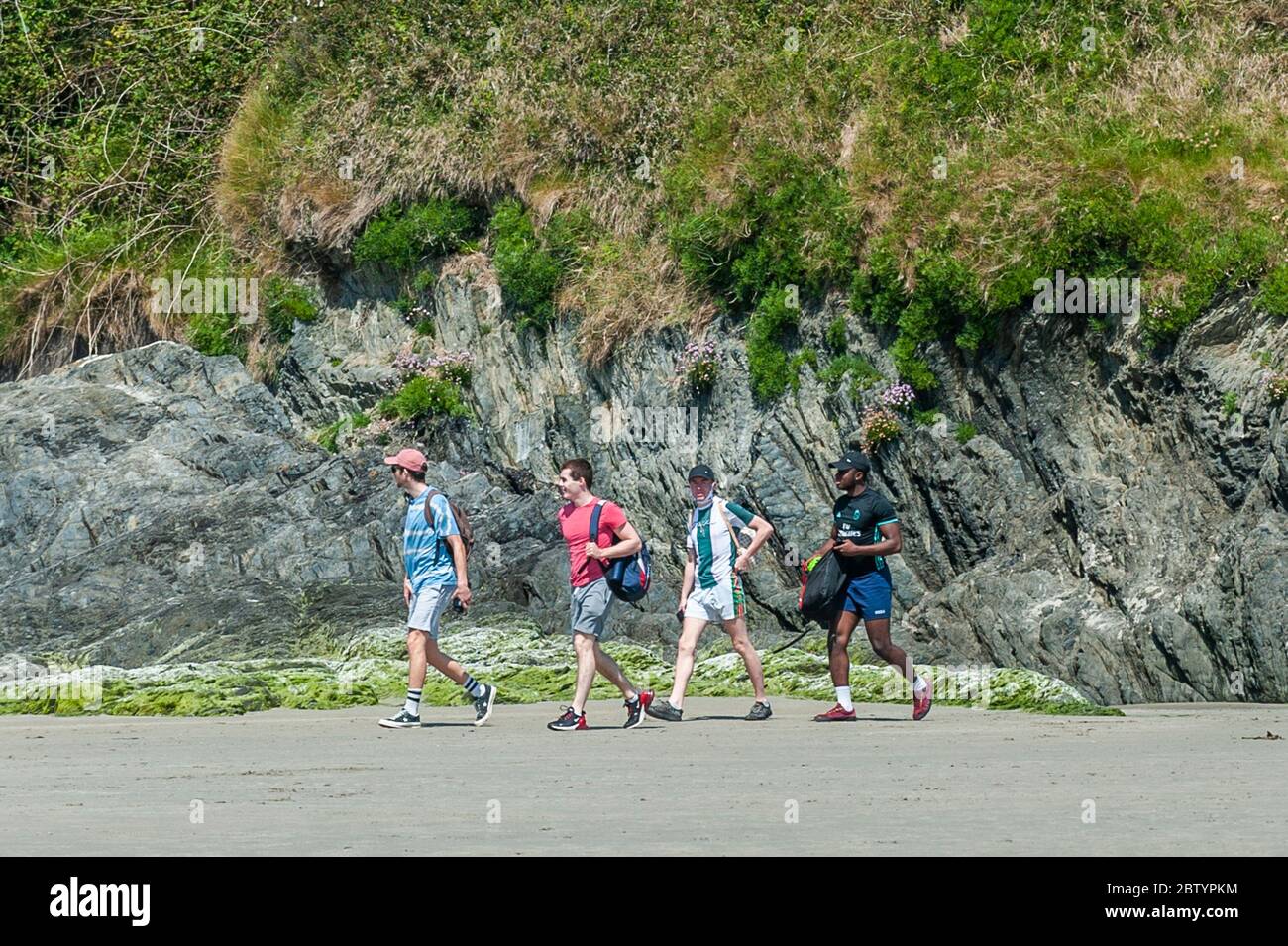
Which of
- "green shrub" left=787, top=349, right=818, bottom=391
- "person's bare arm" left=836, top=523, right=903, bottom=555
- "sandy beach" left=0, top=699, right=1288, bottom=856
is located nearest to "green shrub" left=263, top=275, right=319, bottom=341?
"green shrub" left=787, top=349, right=818, bottom=391

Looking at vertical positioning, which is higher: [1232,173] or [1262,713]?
[1232,173]

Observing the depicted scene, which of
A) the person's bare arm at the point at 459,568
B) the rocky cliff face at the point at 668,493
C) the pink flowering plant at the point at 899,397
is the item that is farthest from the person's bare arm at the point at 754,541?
the pink flowering plant at the point at 899,397

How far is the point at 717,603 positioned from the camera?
12828mm

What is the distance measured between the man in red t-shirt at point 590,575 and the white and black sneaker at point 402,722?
944mm

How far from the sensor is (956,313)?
18500 mm

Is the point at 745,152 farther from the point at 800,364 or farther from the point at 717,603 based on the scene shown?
the point at 717,603

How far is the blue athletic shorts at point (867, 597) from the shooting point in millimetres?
12812

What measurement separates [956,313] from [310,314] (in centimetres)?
1002

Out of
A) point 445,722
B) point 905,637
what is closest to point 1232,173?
point 905,637

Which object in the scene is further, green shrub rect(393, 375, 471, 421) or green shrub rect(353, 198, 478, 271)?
green shrub rect(353, 198, 478, 271)

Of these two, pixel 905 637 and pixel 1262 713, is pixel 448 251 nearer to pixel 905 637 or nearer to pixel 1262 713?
pixel 905 637

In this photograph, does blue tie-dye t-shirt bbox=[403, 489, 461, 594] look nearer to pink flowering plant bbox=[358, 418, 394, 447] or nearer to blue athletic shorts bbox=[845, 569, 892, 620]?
blue athletic shorts bbox=[845, 569, 892, 620]

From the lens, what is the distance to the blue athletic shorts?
42.0 ft

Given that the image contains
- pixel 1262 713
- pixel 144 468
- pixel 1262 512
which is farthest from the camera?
pixel 144 468
